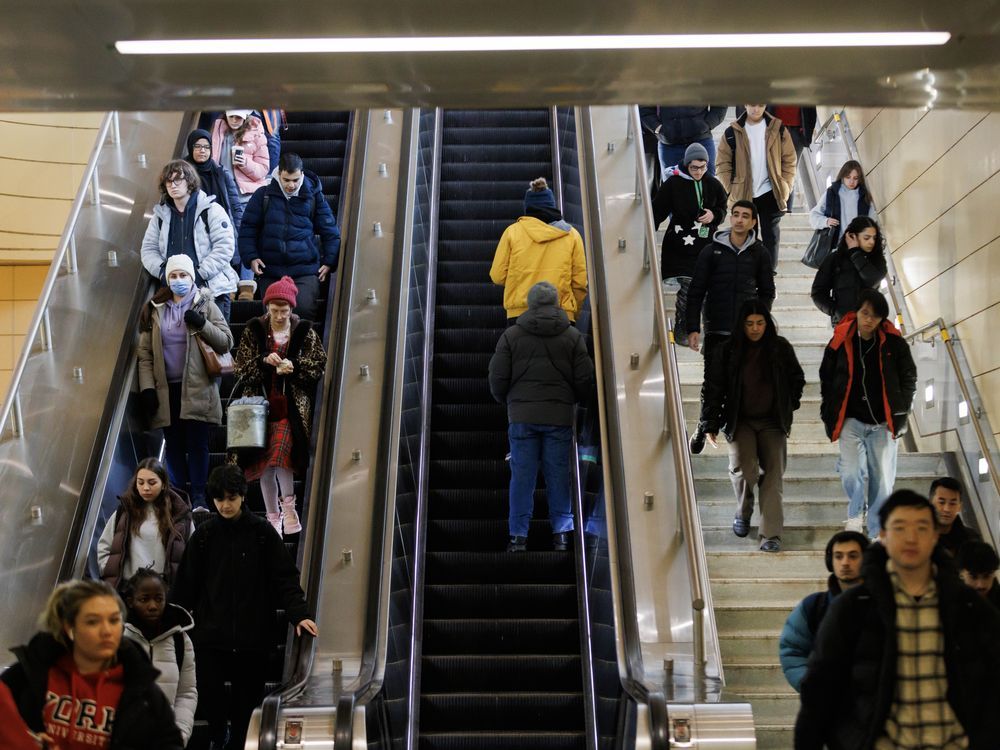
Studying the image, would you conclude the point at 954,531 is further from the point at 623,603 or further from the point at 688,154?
the point at 688,154

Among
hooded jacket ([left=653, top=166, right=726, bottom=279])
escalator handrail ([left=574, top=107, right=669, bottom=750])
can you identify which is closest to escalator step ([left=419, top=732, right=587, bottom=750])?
escalator handrail ([left=574, top=107, right=669, bottom=750])

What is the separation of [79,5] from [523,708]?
4338 millimetres

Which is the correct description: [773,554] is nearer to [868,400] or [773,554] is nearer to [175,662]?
[868,400]

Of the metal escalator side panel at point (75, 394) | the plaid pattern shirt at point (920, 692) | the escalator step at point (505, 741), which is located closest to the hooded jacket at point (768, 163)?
the metal escalator side panel at point (75, 394)

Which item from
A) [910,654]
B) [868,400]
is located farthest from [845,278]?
[910,654]

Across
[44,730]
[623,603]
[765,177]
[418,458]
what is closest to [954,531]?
[623,603]

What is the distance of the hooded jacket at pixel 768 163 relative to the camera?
11.9 meters

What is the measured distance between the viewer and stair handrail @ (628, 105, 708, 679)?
22.2ft

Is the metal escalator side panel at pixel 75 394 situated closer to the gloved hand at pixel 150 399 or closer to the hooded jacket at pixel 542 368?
the gloved hand at pixel 150 399

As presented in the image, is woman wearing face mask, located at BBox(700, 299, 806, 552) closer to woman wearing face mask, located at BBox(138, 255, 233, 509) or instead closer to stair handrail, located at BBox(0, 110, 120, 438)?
woman wearing face mask, located at BBox(138, 255, 233, 509)

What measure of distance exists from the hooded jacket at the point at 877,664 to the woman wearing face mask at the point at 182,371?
16.1 ft

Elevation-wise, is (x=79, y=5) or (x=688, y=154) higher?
(x=688, y=154)

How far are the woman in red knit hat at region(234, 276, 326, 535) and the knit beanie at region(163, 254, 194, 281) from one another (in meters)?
0.64

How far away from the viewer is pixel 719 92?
628 cm
